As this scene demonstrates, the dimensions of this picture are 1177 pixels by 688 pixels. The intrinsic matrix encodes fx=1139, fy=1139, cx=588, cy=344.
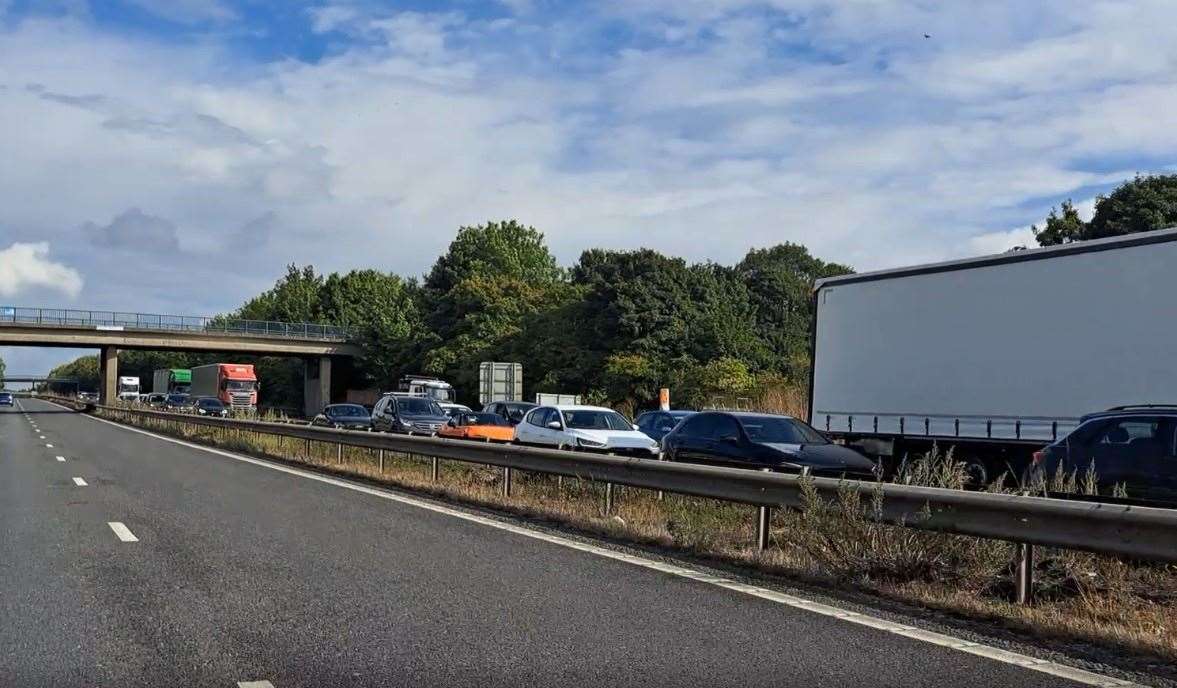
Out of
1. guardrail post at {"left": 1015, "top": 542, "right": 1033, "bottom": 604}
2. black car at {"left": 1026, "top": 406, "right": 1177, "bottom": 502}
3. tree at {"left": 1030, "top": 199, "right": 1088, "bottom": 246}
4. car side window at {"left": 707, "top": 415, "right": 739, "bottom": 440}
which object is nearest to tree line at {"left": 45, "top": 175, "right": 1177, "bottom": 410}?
tree at {"left": 1030, "top": 199, "right": 1088, "bottom": 246}

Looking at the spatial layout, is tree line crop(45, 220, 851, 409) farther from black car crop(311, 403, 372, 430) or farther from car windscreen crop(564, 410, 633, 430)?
car windscreen crop(564, 410, 633, 430)

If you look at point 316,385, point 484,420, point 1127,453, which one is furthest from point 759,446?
point 316,385

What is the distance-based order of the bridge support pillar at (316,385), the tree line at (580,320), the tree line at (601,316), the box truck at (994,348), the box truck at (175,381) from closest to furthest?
the box truck at (994,348)
the tree line at (601,316)
the tree line at (580,320)
the bridge support pillar at (316,385)
the box truck at (175,381)

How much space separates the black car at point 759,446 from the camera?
14797 millimetres

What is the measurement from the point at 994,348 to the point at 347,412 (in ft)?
92.8

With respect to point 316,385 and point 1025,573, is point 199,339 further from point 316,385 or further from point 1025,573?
point 1025,573

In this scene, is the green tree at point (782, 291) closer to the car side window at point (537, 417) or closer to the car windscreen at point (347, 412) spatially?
the car windscreen at point (347, 412)

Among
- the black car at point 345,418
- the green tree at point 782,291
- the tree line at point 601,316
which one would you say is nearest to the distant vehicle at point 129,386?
the tree line at point 601,316

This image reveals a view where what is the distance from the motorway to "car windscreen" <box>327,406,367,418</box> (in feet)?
91.4

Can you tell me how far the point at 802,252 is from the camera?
370ft

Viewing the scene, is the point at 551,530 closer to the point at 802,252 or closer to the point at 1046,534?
the point at 1046,534

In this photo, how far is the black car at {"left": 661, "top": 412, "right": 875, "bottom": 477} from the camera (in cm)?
1480

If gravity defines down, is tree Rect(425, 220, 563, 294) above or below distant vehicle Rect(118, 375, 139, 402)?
above

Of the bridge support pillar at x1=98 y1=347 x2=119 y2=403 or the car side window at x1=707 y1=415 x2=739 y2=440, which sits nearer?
the car side window at x1=707 y1=415 x2=739 y2=440
